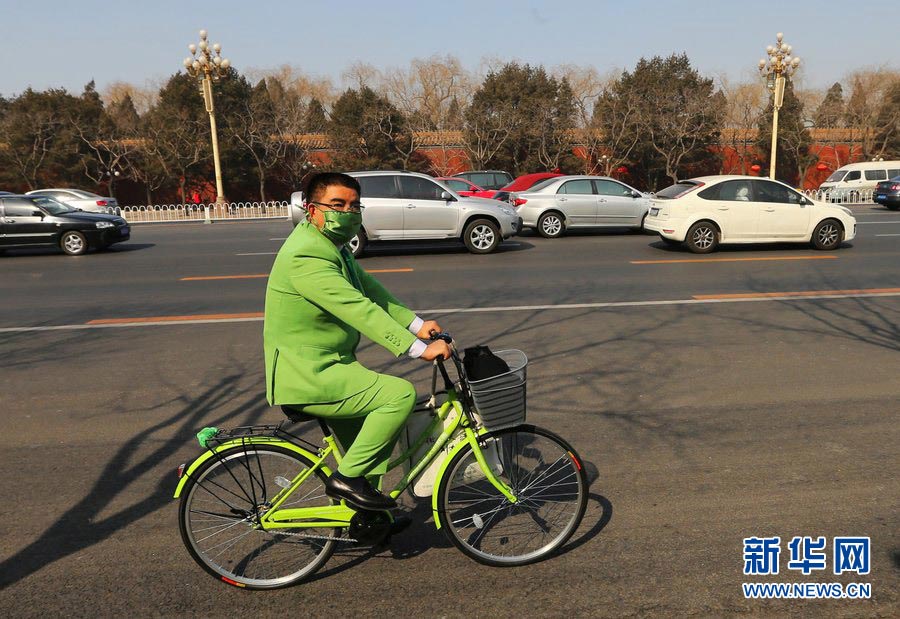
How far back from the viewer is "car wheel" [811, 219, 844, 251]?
13.9 meters

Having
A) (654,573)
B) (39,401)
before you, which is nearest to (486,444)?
(654,573)

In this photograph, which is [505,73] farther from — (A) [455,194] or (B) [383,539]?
(B) [383,539]

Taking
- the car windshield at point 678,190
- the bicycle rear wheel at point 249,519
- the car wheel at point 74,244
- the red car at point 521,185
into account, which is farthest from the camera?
the red car at point 521,185

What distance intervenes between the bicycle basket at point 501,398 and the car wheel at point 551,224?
14.7 m

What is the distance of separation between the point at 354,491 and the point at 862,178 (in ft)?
113

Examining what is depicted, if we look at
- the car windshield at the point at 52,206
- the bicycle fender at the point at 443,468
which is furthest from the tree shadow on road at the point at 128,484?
the car windshield at the point at 52,206

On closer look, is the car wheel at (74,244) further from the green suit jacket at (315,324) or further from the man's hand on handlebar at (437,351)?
the man's hand on handlebar at (437,351)

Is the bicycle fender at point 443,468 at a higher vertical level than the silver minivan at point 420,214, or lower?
lower

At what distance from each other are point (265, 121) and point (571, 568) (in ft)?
132

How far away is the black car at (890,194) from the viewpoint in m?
24.3

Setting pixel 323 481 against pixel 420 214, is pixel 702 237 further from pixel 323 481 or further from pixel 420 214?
pixel 323 481

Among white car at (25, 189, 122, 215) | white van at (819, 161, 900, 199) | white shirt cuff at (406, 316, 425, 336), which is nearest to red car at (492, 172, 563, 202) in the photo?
white car at (25, 189, 122, 215)

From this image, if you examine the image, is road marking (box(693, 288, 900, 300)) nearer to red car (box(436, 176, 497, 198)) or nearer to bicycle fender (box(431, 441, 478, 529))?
bicycle fender (box(431, 441, 478, 529))

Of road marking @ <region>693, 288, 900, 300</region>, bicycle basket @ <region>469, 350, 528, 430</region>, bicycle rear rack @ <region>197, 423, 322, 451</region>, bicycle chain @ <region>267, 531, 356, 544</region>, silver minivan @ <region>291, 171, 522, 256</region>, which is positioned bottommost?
bicycle chain @ <region>267, 531, 356, 544</region>
